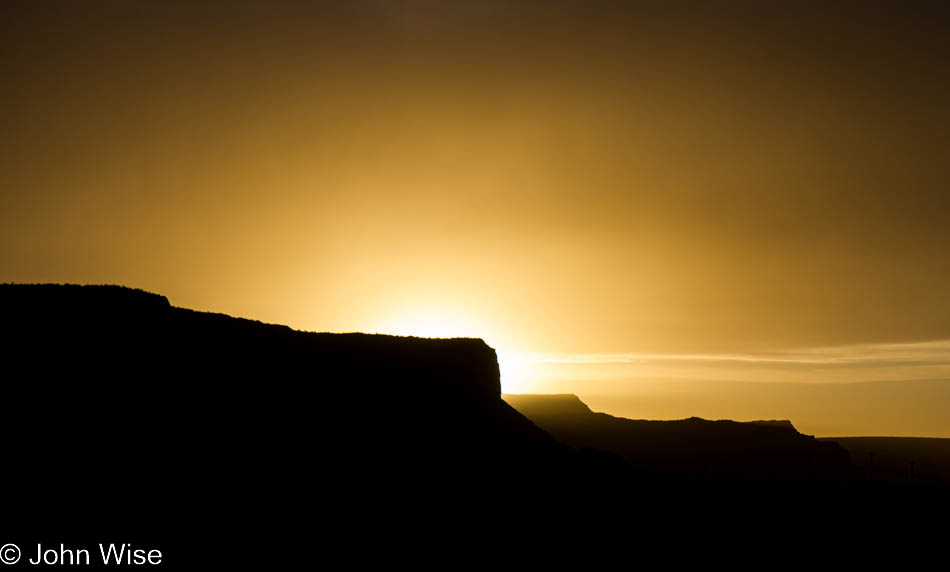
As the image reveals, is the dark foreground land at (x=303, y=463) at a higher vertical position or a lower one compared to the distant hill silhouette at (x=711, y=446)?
higher

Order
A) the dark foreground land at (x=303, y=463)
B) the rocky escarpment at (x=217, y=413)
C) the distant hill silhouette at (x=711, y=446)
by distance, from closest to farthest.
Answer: the dark foreground land at (x=303, y=463) → the rocky escarpment at (x=217, y=413) → the distant hill silhouette at (x=711, y=446)

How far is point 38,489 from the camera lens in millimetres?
32312

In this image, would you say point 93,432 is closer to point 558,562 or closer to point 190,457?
point 190,457

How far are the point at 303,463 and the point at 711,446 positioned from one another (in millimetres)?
147409

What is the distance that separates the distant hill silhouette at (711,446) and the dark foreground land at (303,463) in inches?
3718

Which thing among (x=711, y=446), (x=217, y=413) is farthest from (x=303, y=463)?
(x=711, y=446)

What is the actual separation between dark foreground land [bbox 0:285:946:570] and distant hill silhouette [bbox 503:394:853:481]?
94.4 meters

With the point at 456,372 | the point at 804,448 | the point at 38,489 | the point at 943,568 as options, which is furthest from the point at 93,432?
the point at 804,448

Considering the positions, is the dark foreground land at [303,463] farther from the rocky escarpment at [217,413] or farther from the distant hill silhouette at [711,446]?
the distant hill silhouette at [711,446]

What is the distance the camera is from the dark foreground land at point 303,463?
34.8 m

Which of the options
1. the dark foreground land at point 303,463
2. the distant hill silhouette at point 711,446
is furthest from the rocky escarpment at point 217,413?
the distant hill silhouette at point 711,446

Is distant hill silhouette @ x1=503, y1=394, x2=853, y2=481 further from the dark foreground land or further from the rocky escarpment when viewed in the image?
the rocky escarpment

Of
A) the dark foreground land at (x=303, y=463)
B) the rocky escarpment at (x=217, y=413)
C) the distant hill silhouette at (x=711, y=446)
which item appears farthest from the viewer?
the distant hill silhouette at (x=711, y=446)

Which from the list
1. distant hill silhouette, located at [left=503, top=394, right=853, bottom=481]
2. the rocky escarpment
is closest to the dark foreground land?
the rocky escarpment
